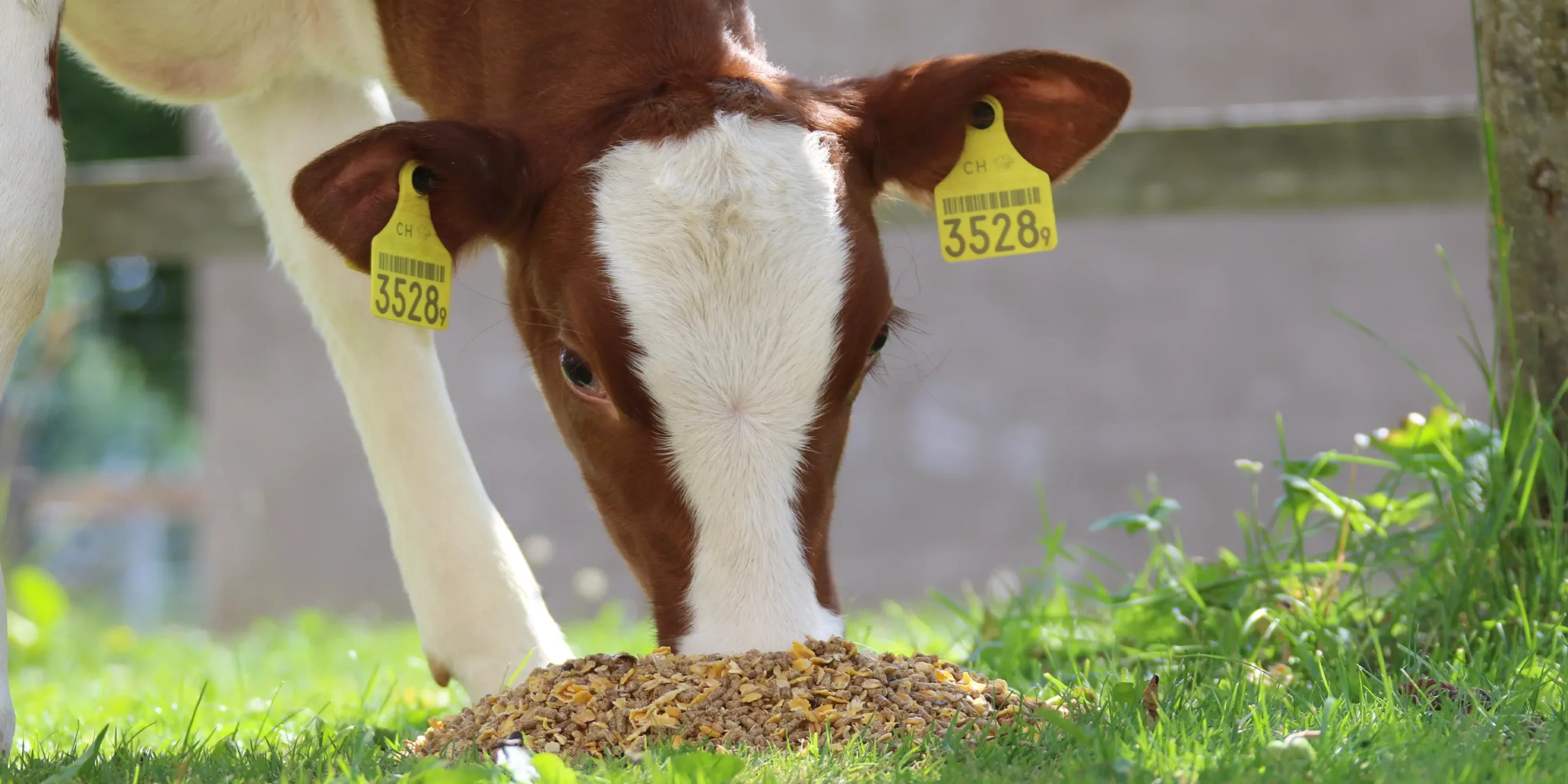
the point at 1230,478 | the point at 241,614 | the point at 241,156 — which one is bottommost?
the point at 241,614

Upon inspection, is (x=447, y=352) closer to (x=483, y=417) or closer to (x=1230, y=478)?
(x=483, y=417)

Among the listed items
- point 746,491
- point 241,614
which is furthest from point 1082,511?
point 746,491

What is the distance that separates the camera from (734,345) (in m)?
2.11

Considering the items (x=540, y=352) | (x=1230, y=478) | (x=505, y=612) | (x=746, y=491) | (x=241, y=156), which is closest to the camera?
A: (x=746, y=491)

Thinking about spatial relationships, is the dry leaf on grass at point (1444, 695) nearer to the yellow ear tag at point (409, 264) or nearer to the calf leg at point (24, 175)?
the yellow ear tag at point (409, 264)

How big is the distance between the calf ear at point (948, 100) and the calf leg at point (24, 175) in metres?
1.20

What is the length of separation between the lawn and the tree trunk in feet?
0.44

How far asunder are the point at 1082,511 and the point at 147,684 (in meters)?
5.52

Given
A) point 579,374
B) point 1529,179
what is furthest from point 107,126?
point 1529,179

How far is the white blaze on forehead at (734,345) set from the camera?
2078 mm

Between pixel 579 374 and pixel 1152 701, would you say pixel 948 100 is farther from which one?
pixel 1152 701

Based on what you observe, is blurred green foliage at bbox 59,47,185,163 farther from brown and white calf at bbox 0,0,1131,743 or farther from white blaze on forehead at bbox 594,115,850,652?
Result: white blaze on forehead at bbox 594,115,850,652

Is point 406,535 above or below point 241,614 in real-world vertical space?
above

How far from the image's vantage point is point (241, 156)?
3.25m
